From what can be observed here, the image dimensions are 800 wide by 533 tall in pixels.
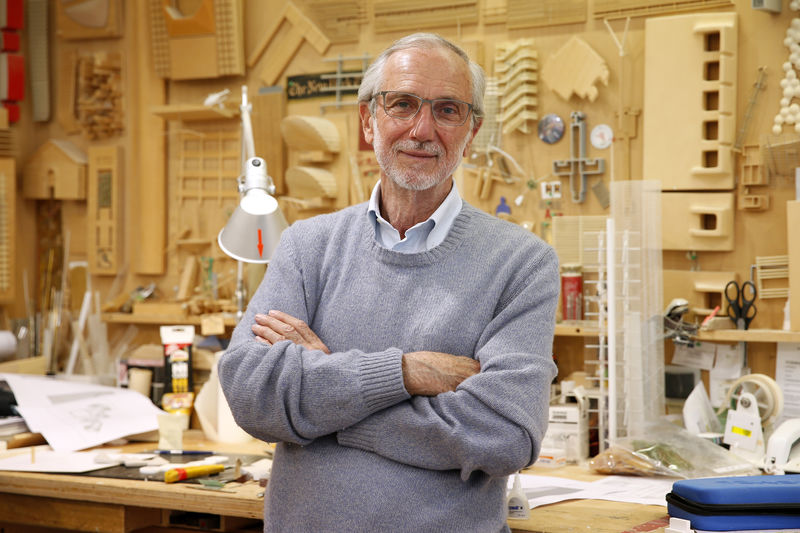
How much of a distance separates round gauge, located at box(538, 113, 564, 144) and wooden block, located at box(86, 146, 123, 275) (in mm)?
1952

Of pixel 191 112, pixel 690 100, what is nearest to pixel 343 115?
pixel 191 112

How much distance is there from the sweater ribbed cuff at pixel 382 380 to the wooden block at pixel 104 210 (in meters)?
2.63

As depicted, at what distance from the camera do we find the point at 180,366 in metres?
3.50

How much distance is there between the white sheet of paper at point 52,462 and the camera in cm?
277

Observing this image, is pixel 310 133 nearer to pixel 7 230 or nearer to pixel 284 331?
pixel 7 230

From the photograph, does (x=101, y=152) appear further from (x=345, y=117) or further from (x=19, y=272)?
(x=345, y=117)

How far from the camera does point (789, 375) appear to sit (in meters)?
3.04

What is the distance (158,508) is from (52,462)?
42cm

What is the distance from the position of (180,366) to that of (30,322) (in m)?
1.02

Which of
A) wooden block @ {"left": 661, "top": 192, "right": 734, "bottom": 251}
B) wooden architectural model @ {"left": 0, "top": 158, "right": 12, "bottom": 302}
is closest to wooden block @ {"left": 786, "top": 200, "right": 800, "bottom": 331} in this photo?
wooden block @ {"left": 661, "top": 192, "right": 734, "bottom": 251}

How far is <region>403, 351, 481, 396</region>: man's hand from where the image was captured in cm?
185

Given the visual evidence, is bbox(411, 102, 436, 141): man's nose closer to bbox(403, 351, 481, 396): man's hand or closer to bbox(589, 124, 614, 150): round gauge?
bbox(403, 351, 481, 396): man's hand

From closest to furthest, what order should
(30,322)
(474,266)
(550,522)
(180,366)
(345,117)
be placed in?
1. (474,266)
2. (550,522)
3. (180,366)
4. (345,117)
5. (30,322)

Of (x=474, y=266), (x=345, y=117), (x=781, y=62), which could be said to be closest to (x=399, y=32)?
(x=345, y=117)
